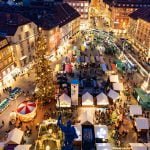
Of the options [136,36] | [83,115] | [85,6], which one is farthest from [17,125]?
[85,6]

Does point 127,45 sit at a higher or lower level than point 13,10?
lower

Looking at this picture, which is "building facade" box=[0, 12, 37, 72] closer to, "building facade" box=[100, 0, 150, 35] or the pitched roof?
the pitched roof

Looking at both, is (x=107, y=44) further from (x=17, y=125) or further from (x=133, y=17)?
(x=17, y=125)

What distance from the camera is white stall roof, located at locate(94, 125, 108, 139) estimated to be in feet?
137

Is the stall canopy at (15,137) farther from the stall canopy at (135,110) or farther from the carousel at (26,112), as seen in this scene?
the stall canopy at (135,110)

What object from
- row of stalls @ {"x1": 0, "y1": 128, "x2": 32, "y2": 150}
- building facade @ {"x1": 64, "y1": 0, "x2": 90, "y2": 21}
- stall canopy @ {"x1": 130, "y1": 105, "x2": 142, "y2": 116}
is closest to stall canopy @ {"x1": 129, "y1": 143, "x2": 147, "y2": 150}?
stall canopy @ {"x1": 130, "y1": 105, "x2": 142, "y2": 116}

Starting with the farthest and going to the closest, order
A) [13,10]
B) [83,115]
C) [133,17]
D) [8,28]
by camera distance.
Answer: [133,17] → [13,10] → [8,28] → [83,115]

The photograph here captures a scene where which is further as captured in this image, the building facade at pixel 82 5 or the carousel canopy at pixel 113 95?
the building facade at pixel 82 5

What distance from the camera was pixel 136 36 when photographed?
86438mm

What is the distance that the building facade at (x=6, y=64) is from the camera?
5719 cm

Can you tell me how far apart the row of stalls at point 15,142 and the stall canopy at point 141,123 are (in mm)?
19360

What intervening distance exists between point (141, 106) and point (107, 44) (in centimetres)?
3927

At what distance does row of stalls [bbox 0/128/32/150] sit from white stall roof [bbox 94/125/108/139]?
11324 mm

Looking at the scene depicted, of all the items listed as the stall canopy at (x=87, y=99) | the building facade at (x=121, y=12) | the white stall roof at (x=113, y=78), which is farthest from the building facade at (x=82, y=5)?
the stall canopy at (x=87, y=99)
